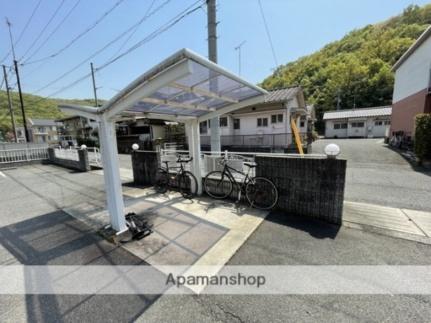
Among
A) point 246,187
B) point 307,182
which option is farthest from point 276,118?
point 307,182

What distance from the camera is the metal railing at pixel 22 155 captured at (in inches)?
406

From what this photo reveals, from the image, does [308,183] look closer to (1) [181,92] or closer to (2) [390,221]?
(2) [390,221]

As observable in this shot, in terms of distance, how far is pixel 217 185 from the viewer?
15.7ft

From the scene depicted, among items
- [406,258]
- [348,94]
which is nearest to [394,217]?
[406,258]

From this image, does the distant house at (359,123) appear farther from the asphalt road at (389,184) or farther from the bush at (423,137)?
the asphalt road at (389,184)

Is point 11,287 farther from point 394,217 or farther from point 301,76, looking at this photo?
point 301,76

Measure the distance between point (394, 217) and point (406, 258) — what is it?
1341 millimetres

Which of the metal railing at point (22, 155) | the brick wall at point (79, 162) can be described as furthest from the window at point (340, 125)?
the metal railing at point (22, 155)

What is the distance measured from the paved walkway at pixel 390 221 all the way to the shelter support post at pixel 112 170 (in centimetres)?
382

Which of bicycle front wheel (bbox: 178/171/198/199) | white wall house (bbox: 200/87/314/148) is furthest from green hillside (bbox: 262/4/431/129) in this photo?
bicycle front wheel (bbox: 178/171/198/199)

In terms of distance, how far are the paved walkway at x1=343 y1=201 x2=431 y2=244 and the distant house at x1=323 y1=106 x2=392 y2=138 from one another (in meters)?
24.2

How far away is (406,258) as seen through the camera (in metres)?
2.36

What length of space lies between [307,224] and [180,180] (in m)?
3.44

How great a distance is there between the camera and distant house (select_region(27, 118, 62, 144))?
1474 inches
